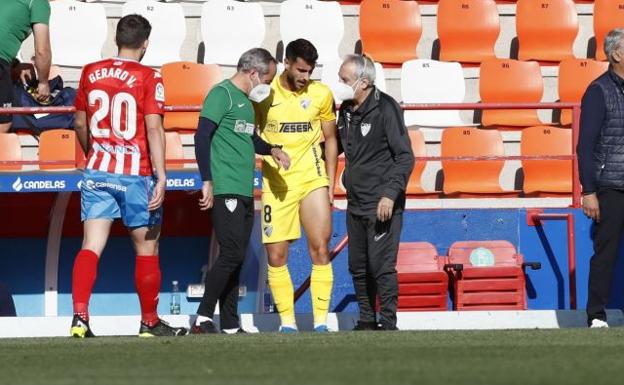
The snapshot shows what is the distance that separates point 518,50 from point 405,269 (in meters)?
4.08

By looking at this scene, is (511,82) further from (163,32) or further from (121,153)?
(121,153)

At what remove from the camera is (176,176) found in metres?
10.3

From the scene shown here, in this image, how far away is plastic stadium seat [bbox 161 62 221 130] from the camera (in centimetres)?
1268

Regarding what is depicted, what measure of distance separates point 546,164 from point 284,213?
12.9ft

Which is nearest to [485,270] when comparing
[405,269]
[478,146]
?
[405,269]

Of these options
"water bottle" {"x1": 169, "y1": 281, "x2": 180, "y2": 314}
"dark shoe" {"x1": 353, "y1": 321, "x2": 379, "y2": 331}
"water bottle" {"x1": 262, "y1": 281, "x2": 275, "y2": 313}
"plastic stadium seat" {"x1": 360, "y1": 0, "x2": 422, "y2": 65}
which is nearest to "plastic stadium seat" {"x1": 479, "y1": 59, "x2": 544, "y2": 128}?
"plastic stadium seat" {"x1": 360, "y1": 0, "x2": 422, "y2": 65}

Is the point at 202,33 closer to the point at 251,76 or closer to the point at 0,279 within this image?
the point at 0,279

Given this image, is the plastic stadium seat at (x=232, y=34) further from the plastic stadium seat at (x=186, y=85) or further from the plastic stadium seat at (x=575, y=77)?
the plastic stadium seat at (x=575, y=77)

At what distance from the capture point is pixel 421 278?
10898 millimetres

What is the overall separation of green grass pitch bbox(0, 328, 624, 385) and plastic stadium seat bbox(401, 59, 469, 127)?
4.96 meters

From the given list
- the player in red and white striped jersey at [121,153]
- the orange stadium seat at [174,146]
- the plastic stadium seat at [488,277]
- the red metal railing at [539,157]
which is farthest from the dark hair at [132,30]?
the plastic stadium seat at [488,277]

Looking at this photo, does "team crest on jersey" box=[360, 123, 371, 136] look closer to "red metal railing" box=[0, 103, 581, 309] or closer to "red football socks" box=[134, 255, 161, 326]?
"red metal railing" box=[0, 103, 581, 309]

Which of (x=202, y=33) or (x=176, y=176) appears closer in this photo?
(x=176, y=176)

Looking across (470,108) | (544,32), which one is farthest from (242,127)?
(544,32)
